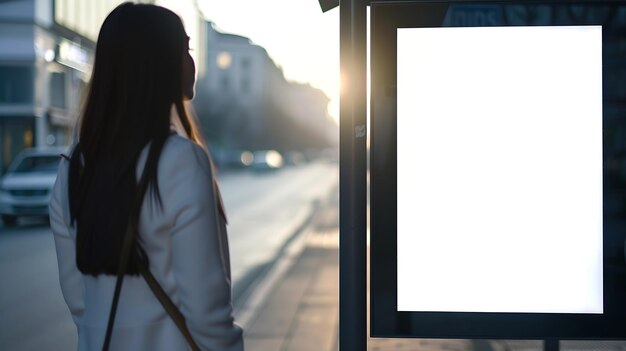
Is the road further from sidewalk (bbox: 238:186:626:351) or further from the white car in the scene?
sidewalk (bbox: 238:186:626:351)

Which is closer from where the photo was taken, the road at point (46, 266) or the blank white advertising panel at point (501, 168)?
the blank white advertising panel at point (501, 168)

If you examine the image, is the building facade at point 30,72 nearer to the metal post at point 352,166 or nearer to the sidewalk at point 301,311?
the sidewalk at point 301,311

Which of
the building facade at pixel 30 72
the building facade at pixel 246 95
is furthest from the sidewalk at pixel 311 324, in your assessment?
the building facade at pixel 246 95

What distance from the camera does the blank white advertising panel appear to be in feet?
8.63

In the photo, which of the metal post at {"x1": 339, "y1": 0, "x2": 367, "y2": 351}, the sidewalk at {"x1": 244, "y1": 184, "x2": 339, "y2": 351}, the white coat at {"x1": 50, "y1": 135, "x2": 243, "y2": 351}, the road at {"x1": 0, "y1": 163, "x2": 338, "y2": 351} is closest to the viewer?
the white coat at {"x1": 50, "y1": 135, "x2": 243, "y2": 351}

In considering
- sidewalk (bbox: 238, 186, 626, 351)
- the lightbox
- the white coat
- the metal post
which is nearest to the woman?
the white coat

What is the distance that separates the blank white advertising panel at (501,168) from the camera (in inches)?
104

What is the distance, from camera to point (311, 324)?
781cm

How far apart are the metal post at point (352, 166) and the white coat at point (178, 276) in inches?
25.2

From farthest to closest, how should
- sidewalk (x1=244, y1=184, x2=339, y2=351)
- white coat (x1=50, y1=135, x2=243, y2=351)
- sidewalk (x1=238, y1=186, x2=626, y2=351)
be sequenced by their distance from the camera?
sidewalk (x1=244, y1=184, x2=339, y2=351) < sidewalk (x1=238, y1=186, x2=626, y2=351) < white coat (x1=50, y1=135, x2=243, y2=351)

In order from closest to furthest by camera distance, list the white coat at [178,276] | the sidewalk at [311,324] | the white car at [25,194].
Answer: the white coat at [178,276] < the sidewalk at [311,324] < the white car at [25,194]

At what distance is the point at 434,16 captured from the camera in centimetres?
262

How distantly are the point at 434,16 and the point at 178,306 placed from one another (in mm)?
1237

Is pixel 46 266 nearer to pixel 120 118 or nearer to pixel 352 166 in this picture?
pixel 352 166
